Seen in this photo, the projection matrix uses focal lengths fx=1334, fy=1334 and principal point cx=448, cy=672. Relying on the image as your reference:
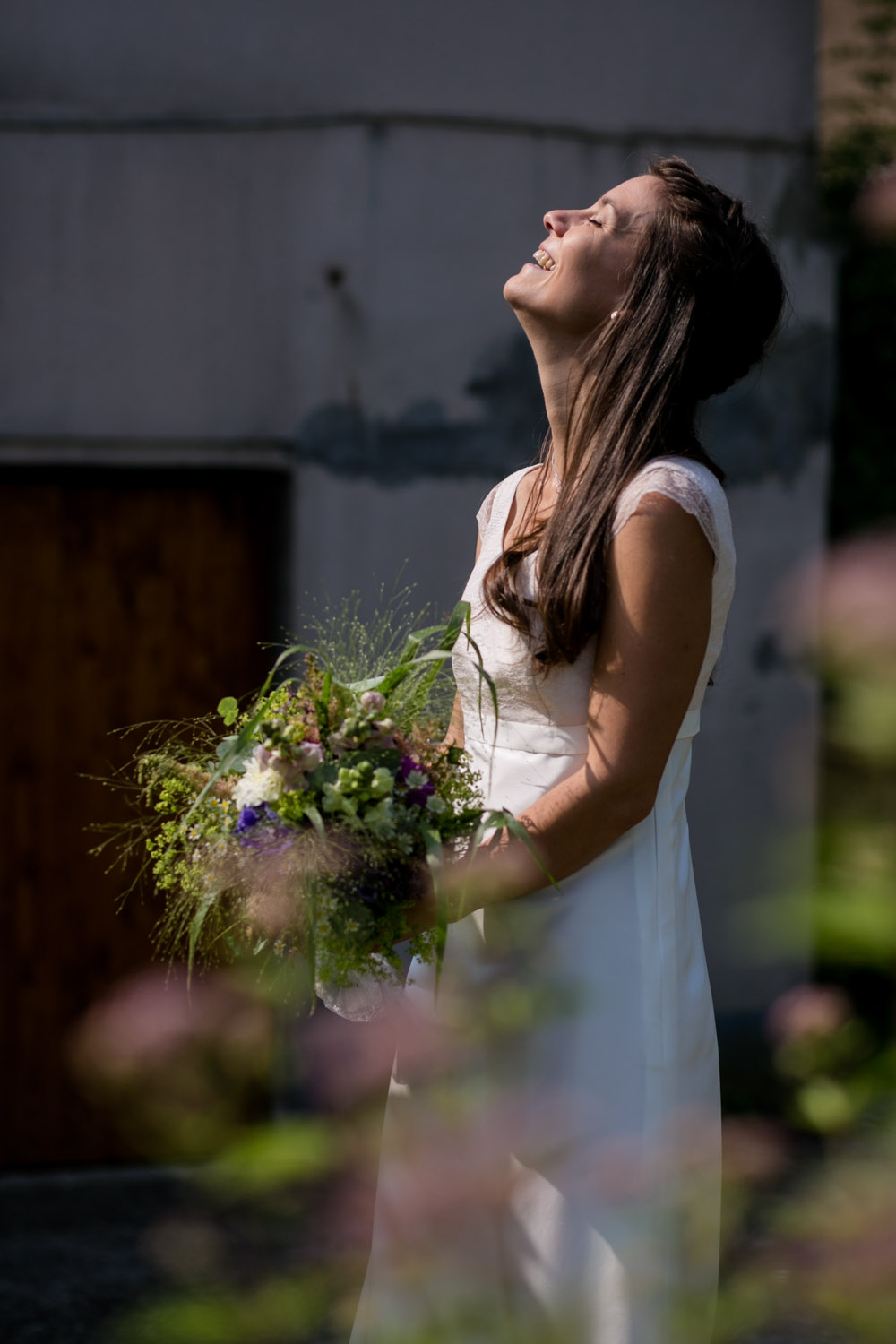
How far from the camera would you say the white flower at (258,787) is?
5.16 feet

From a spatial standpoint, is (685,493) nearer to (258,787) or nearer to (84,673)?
(258,787)

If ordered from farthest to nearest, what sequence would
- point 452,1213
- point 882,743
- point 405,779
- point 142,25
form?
point 142,25, point 405,779, point 452,1213, point 882,743

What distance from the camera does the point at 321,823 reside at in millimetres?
1554

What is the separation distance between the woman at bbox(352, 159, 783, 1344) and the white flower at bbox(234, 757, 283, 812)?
25 centimetres

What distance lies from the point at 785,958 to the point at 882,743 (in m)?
0.11

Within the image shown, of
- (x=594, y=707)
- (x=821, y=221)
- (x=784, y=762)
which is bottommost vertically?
(x=594, y=707)

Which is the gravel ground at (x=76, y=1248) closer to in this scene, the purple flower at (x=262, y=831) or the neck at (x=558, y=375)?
the purple flower at (x=262, y=831)

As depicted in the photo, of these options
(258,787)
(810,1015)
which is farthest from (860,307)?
(810,1015)

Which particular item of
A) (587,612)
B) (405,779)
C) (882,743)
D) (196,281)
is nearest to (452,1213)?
(882,743)

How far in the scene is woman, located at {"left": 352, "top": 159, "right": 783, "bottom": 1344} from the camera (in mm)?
1697

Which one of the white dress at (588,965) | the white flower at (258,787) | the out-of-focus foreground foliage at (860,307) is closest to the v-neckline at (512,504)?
the white dress at (588,965)

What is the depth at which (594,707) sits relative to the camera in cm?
176

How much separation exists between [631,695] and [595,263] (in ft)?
1.96

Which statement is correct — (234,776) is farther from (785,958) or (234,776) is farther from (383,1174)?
(785,958)
